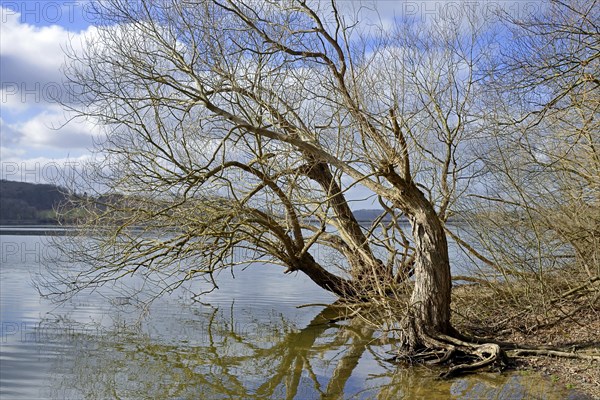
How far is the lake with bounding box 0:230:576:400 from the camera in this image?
8211mm

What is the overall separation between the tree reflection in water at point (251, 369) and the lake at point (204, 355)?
2cm

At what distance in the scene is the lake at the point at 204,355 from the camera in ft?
26.9

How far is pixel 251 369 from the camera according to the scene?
377 inches

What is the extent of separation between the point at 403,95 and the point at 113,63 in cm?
514

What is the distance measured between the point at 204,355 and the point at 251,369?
3.98 ft

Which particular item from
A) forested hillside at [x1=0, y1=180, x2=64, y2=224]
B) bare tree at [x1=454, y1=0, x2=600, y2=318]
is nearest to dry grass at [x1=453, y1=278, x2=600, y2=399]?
bare tree at [x1=454, y1=0, x2=600, y2=318]

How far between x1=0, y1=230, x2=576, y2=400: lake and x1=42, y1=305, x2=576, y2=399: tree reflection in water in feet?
0.06

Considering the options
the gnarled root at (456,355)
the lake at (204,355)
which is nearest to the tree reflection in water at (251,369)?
the lake at (204,355)

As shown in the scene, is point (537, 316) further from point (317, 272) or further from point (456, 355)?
point (317, 272)

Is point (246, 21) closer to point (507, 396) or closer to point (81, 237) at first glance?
point (81, 237)

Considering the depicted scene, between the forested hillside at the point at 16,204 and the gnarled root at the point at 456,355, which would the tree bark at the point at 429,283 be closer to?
the gnarled root at the point at 456,355

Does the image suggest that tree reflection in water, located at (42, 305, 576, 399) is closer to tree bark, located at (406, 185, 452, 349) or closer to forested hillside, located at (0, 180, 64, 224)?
tree bark, located at (406, 185, 452, 349)

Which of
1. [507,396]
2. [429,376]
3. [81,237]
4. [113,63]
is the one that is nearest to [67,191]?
[81,237]

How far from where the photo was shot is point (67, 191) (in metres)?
12.3
